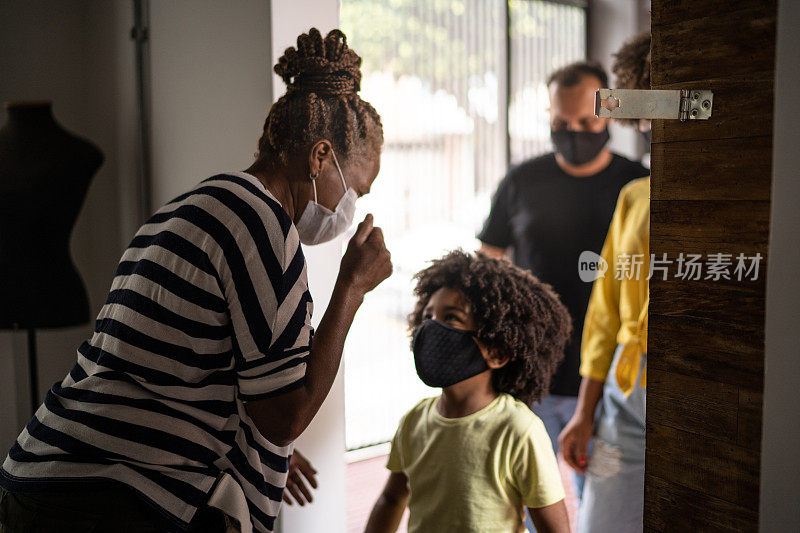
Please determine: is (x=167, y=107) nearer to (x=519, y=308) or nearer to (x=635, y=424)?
(x=519, y=308)

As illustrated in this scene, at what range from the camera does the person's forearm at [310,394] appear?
3.72ft

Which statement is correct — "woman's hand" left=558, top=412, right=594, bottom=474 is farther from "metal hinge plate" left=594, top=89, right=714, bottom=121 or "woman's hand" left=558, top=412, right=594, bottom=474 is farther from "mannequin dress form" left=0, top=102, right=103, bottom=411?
"mannequin dress form" left=0, top=102, right=103, bottom=411

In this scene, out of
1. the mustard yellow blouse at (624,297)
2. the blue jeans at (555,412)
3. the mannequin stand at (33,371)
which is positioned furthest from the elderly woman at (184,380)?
the mannequin stand at (33,371)

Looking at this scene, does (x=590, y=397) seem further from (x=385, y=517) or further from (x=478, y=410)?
(x=385, y=517)

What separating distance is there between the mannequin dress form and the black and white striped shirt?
135 centimetres

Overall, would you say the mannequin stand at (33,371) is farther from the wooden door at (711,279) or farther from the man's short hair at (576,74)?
the wooden door at (711,279)

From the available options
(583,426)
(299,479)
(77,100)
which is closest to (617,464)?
(583,426)

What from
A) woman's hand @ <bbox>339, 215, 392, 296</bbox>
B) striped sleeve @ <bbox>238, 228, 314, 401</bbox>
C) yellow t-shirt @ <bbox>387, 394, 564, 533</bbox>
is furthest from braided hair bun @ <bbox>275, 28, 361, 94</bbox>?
yellow t-shirt @ <bbox>387, 394, 564, 533</bbox>

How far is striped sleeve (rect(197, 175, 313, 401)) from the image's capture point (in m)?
1.11

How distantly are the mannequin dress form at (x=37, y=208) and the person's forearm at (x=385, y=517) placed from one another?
1358 millimetres

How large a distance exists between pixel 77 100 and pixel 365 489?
80.9 inches

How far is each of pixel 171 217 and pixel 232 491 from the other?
1.52 feet

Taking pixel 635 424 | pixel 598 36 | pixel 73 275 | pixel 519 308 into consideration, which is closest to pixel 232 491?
pixel 519 308

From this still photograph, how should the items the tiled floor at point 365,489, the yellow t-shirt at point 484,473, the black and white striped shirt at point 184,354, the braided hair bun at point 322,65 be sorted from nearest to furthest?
the black and white striped shirt at point 184,354 < the braided hair bun at point 322,65 < the yellow t-shirt at point 484,473 < the tiled floor at point 365,489
